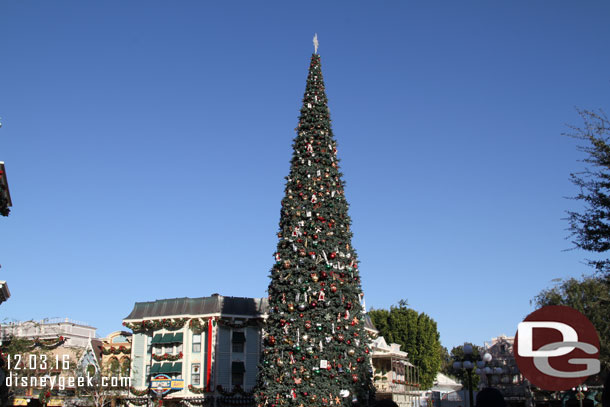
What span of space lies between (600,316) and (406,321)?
25.5m

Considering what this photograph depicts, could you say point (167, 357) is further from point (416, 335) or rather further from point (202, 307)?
point (416, 335)

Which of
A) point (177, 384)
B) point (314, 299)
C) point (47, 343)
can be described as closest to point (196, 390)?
point (177, 384)

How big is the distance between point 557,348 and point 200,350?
124 ft

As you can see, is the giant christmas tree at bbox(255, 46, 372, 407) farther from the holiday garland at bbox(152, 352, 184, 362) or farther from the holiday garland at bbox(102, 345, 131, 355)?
the holiday garland at bbox(102, 345, 131, 355)

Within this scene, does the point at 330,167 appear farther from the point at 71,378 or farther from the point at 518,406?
the point at 71,378

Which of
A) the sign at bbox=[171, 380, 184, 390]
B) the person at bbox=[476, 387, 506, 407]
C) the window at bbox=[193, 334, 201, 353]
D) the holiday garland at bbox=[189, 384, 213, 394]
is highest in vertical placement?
the window at bbox=[193, 334, 201, 353]

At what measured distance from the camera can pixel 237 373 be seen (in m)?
44.0

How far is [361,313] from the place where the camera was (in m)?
22.3

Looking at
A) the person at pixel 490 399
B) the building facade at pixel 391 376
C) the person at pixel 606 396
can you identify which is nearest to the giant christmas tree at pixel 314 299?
the person at pixel 490 399

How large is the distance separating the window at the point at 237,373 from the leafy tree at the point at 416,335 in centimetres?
2376

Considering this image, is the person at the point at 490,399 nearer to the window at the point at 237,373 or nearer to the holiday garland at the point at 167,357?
the window at the point at 237,373

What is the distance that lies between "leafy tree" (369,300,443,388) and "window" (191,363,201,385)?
83.6 ft

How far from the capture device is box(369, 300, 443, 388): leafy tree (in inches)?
2448

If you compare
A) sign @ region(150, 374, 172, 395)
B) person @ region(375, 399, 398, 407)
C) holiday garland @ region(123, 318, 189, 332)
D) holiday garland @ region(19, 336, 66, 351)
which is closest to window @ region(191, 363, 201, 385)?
sign @ region(150, 374, 172, 395)
